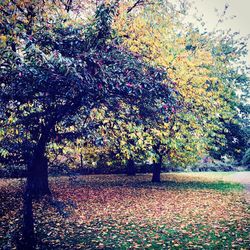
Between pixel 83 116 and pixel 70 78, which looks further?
pixel 83 116

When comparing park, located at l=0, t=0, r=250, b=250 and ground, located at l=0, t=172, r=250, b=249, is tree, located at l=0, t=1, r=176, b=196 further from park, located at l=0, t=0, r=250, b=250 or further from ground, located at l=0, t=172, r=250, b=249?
ground, located at l=0, t=172, r=250, b=249

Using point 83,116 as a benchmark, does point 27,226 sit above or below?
below

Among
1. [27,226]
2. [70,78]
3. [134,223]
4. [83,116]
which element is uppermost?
[70,78]

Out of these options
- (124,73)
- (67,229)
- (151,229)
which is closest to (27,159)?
(67,229)

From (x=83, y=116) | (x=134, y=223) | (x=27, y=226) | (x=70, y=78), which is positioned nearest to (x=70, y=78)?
(x=70, y=78)

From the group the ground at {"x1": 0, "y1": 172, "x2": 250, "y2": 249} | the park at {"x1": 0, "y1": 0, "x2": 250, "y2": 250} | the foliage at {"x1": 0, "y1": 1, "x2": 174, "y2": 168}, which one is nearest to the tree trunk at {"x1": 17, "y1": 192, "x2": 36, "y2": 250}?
the park at {"x1": 0, "y1": 0, "x2": 250, "y2": 250}

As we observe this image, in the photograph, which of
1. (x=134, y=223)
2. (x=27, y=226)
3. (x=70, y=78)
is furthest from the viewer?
(x=134, y=223)

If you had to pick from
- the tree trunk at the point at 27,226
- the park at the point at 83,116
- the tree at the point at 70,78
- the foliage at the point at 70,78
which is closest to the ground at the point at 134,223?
the park at the point at 83,116

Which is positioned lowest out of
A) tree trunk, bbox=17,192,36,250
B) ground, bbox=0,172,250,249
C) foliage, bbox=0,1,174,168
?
ground, bbox=0,172,250,249

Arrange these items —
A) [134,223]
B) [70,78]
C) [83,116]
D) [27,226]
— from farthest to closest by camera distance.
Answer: [134,223], [83,116], [27,226], [70,78]

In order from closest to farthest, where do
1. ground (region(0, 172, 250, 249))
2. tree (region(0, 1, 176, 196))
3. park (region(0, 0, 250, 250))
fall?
tree (region(0, 1, 176, 196)), park (region(0, 0, 250, 250)), ground (region(0, 172, 250, 249))

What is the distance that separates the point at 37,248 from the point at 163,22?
13.0 m

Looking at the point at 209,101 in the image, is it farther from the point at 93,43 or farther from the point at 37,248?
the point at 37,248

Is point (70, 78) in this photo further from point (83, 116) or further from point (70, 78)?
point (83, 116)
